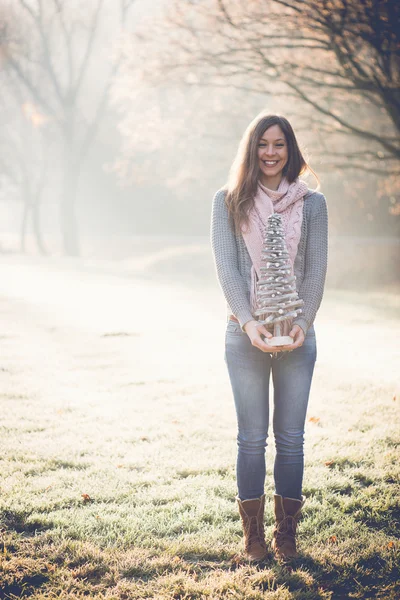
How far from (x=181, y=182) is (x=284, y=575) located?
2562 centimetres

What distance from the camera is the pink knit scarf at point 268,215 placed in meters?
3.08

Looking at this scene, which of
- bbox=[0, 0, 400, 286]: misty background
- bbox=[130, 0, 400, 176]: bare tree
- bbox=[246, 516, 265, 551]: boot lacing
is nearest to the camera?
bbox=[246, 516, 265, 551]: boot lacing

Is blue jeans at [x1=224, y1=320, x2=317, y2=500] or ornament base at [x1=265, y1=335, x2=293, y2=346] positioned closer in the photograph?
ornament base at [x1=265, y1=335, x2=293, y2=346]

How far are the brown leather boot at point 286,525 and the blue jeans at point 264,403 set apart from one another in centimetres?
4

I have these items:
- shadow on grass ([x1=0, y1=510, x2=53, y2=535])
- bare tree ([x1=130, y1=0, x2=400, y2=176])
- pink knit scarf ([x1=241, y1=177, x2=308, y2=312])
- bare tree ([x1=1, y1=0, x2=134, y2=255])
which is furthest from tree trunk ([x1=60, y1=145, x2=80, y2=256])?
pink knit scarf ([x1=241, y1=177, x2=308, y2=312])

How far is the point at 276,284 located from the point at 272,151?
690 mm

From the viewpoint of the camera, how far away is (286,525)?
3.27 metres

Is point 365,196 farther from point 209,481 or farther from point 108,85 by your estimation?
point 209,481

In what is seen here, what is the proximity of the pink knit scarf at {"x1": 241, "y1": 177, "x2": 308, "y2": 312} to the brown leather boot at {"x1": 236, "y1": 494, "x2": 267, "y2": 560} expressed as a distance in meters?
1.05

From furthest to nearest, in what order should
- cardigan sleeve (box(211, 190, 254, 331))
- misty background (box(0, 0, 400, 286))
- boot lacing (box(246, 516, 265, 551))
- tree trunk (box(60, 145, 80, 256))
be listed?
tree trunk (box(60, 145, 80, 256)) → misty background (box(0, 0, 400, 286)) → boot lacing (box(246, 516, 265, 551)) → cardigan sleeve (box(211, 190, 254, 331))

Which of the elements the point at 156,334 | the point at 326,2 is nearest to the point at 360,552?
the point at 156,334

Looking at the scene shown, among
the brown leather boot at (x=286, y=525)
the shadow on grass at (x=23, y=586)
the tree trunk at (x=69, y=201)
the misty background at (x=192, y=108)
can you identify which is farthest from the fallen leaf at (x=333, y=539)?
the tree trunk at (x=69, y=201)

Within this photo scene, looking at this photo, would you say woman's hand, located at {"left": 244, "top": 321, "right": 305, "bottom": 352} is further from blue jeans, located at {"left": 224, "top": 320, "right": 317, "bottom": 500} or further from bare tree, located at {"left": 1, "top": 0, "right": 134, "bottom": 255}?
bare tree, located at {"left": 1, "top": 0, "right": 134, "bottom": 255}

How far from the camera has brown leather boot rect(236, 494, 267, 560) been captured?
3.24 m
